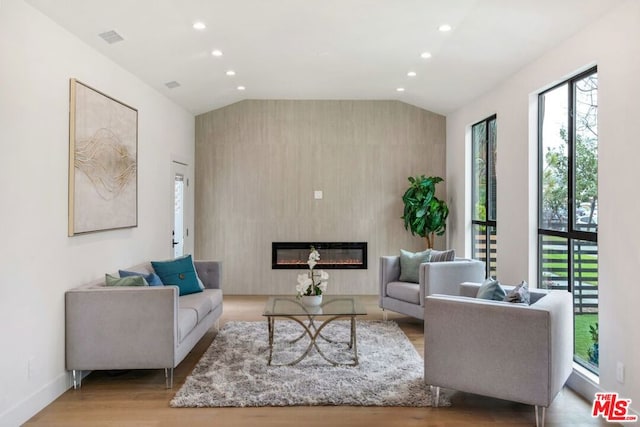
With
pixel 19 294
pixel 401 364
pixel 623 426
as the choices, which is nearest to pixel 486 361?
pixel 623 426

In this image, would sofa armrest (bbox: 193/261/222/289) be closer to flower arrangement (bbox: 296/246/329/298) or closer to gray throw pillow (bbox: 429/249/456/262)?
flower arrangement (bbox: 296/246/329/298)

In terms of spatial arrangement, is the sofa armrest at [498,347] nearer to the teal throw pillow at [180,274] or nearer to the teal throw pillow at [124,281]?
the teal throw pillow at [124,281]

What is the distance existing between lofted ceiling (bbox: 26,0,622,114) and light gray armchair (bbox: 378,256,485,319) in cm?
217

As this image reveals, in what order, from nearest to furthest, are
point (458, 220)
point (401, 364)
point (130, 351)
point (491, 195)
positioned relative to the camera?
1. point (130, 351)
2. point (401, 364)
3. point (491, 195)
4. point (458, 220)

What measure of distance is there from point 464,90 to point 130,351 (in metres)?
4.90

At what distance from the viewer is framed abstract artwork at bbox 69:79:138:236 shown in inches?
154

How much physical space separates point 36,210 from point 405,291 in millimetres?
3858

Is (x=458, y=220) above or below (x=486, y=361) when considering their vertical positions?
above

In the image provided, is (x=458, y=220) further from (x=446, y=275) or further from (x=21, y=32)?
(x=21, y=32)

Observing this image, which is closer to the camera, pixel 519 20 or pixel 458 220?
pixel 519 20

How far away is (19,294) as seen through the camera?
127 inches

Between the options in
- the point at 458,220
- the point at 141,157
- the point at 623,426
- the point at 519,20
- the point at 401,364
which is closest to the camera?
the point at 623,426

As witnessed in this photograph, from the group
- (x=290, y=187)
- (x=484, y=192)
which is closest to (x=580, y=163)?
(x=484, y=192)

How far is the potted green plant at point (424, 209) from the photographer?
287 inches
